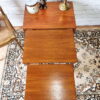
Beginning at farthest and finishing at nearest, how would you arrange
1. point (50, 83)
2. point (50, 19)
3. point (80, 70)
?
point (80, 70)
point (50, 19)
point (50, 83)

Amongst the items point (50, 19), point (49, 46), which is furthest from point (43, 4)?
point (49, 46)

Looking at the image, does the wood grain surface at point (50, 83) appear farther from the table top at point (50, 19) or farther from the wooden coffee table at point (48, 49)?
the table top at point (50, 19)

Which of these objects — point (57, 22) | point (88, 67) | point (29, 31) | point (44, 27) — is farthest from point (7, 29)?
point (88, 67)

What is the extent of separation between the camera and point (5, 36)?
1.87 m

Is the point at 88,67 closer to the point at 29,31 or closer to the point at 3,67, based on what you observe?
the point at 29,31

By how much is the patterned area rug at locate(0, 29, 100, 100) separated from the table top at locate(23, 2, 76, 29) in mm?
539

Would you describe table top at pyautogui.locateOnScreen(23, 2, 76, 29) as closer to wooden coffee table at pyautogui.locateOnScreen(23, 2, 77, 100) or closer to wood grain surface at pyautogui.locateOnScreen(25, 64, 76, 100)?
wooden coffee table at pyautogui.locateOnScreen(23, 2, 77, 100)

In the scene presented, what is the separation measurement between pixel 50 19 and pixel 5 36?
471mm

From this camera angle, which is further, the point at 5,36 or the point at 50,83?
the point at 5,36

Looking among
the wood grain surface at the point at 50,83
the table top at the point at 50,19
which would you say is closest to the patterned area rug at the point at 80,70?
the wood grain surface at the point at 50,83

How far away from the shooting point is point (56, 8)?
1844 mm

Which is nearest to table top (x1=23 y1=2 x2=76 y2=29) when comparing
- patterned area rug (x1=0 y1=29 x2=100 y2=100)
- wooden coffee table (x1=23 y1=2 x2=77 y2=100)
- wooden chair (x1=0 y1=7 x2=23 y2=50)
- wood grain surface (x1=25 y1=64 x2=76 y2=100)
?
wooden coffee table (x1=23 y1=2 x2=77 y2=100)

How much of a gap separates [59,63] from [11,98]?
65 cm

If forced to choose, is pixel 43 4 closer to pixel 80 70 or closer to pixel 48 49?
pixel 48 49
